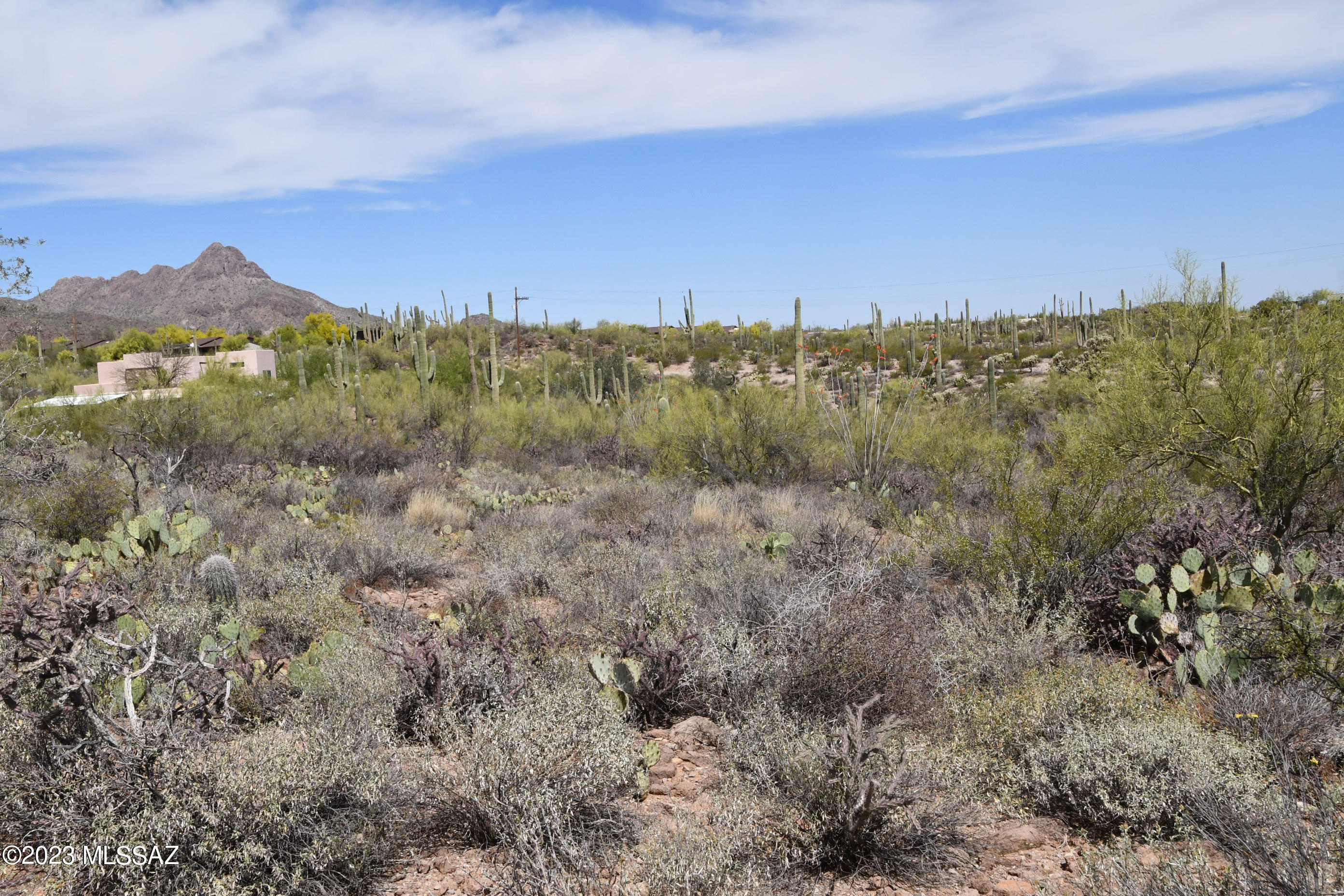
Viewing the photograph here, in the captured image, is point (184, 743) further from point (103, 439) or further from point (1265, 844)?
point (103, 439)

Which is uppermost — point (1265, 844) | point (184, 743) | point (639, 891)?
point (184, 743)

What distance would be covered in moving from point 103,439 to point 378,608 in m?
12.8

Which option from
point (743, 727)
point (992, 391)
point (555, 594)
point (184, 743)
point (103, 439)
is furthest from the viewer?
point (992, 391)

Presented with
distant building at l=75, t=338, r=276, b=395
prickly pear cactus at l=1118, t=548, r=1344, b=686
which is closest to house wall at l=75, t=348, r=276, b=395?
distant building at l=75, t=338, r=276, b=395

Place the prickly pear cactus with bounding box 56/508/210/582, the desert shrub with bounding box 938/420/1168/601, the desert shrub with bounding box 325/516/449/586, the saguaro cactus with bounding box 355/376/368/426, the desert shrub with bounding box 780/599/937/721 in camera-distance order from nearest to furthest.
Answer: the desert shrub with bounding box 780/599/937/721 < the desert shrub with bounding box 938/420/1168/601 < the prickly pear cactus with bounding box 56/508/210/582 < the desert shrub with bounding box 325/516/449/586 < the saguaro cactus with bounding box 355/376/368/426

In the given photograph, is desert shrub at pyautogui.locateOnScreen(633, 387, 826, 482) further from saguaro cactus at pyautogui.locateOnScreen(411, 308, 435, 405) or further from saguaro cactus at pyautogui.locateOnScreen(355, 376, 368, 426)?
saguaro cactus at pyautogui.locateOnScreen(411, 308, 435, 405)

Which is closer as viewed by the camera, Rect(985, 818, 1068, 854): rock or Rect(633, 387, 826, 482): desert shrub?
Rect(985, 818, 1068, 854): rock

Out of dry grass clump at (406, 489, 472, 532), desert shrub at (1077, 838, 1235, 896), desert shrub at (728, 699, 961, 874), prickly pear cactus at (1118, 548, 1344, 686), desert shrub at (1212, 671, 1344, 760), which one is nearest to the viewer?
desert shrub at (1077, 838, 1235, 896)

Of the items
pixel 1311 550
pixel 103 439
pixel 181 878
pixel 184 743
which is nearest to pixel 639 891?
pixel 181 878

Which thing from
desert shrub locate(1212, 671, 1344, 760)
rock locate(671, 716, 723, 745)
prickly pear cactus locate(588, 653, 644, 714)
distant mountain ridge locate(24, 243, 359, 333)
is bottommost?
rock locate(671, 716, 723, 745)

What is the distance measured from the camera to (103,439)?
53.6 feet

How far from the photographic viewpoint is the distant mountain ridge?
120500 millimetres

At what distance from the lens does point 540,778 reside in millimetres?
3846

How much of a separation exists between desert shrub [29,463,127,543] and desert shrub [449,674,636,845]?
Result: 22.5 ft
